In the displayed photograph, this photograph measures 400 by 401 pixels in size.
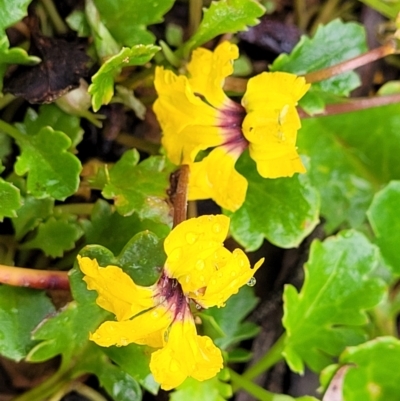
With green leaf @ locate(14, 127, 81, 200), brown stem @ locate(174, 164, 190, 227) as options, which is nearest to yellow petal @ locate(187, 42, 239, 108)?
brown stem @ locate(174, 164, 190, 227)

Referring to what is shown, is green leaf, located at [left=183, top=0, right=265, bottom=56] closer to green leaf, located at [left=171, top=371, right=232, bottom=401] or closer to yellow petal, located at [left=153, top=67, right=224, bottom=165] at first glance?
yellow petal, located at [left=153, top=67, right=224, bottom=165]

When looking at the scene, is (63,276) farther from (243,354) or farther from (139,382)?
(243,354)

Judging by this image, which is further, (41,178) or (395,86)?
(395,86)

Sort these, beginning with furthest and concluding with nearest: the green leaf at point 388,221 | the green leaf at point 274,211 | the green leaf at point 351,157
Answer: the green leaf at point 351,157
the green leaf at point 388,221
the green leaf at point 274,211

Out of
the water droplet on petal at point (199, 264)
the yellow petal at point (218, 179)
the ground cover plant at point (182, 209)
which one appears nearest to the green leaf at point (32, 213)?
the ground cover plant at point (182, 209)

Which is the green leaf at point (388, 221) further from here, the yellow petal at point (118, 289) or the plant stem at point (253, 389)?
the yellow petal at point (118, 289)

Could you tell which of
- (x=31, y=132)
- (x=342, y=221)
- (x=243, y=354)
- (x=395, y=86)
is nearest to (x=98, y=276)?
(x=31, y=132)

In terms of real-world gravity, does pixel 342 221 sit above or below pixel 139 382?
below

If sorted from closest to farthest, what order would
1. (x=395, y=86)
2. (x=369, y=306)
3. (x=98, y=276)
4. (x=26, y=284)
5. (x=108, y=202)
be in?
(x=98, y=276) < (x=26, y=284) < (x=108, y=202) < (x=369, y=306) < (x=395, y=86)
